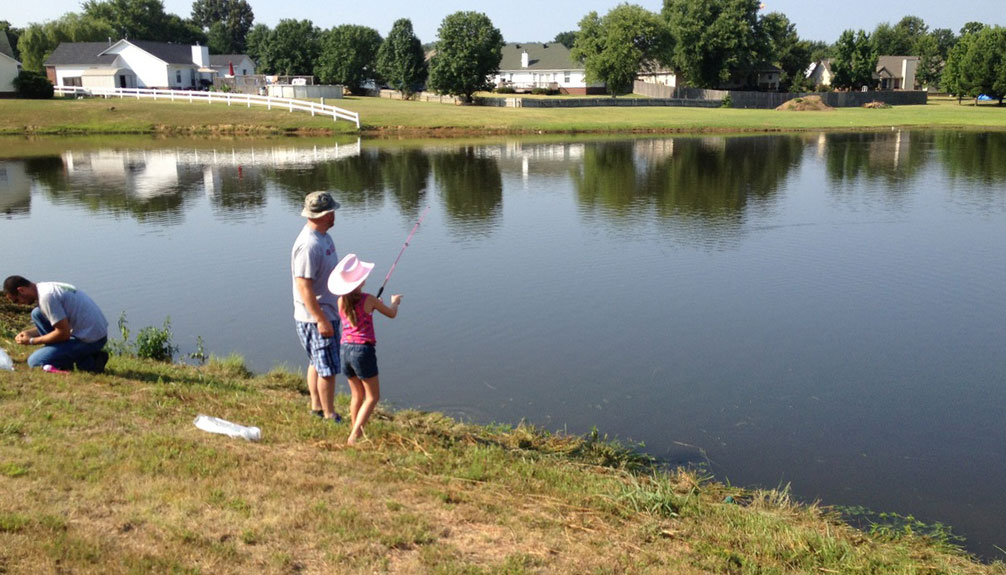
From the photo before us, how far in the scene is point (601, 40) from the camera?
88.3 meters

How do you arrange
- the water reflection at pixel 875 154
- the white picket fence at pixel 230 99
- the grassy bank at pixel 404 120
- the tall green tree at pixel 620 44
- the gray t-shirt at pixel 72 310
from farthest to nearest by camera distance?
the tall green tree at pixel 620 44
the white picket fence at pixel 230 99
the grassy bank at pixel 404 120
the water reflection at pixel 875 154
the gray t-shirt at pixel 72 310

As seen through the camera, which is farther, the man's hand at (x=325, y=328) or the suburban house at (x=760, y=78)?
the suburban house at (x=760, y=78)

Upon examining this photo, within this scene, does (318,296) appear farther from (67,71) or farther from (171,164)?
(67,71)

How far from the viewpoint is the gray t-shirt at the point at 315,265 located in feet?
24.0

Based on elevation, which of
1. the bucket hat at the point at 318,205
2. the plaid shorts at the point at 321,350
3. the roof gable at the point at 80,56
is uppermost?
the roof gable at the point at 80,56

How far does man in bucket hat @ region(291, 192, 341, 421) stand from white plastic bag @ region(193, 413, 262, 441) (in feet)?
2.41

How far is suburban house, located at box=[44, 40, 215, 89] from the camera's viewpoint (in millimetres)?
78125

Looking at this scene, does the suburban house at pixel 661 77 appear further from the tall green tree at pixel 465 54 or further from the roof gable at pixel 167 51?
the roof gable at pixel 167 51

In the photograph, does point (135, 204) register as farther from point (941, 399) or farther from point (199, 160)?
point (941, 399)

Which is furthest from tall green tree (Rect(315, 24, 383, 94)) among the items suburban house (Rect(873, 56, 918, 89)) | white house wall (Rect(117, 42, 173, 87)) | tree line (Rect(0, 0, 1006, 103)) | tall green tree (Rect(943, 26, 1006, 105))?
suburban house (Rect(873, 56, 918, 89))

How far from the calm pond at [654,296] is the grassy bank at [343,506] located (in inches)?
63.1

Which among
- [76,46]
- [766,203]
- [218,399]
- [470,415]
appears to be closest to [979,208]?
[766,203]

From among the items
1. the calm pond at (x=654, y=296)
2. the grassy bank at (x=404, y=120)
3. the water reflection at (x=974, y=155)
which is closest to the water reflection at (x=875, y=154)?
the calm pond at (x=654, y=296)

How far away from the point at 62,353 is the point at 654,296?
30.9 feet
